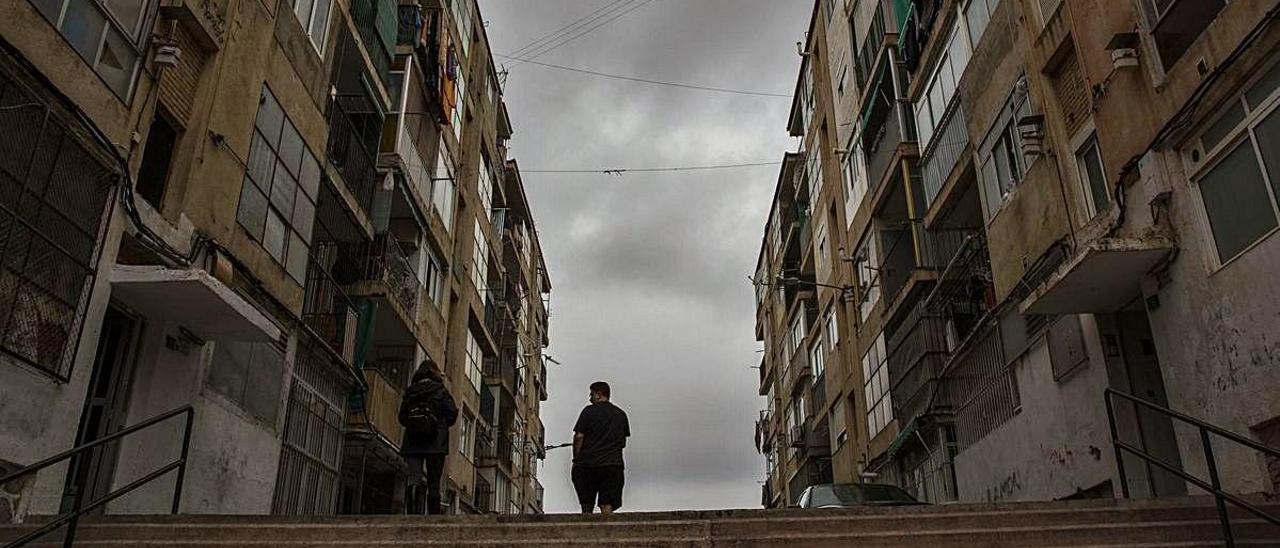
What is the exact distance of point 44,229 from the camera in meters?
8.65

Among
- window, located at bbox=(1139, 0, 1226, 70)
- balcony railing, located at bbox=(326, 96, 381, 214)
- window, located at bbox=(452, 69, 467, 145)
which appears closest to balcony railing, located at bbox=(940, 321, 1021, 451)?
window, located at bbox=(1139, 0, 1226, 70)

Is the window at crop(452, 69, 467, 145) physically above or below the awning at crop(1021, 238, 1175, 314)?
above

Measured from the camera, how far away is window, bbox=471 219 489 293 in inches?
1191

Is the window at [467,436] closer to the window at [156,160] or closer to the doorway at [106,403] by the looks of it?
the window at [156,160]

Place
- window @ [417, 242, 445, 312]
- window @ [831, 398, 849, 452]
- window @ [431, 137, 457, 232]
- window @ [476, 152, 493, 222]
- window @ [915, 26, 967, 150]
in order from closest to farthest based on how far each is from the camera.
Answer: window @ [915, 26, 967, 150], window @ [417, 242, 445, 312], window @ [431, 137, 457, 232], window @ [831, 398, 849, 452], window @ [476, 152, 493, 222]

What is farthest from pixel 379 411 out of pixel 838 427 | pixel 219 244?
pixel 838 427

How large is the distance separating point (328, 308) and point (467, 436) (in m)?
12.8

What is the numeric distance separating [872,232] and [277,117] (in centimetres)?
1602

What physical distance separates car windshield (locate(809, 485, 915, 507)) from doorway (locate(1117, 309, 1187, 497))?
317 centimetres

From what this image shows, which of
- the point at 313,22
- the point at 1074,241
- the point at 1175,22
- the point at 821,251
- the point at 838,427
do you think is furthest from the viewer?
the point at 821,251

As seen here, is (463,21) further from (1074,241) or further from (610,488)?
(610,488)

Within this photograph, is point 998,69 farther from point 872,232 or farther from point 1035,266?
point 872,232

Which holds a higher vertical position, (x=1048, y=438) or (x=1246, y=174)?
(x=1246, y=174)

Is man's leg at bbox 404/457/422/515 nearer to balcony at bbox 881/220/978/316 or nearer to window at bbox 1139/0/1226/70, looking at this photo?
window at bbox 1139/0/1226/70
